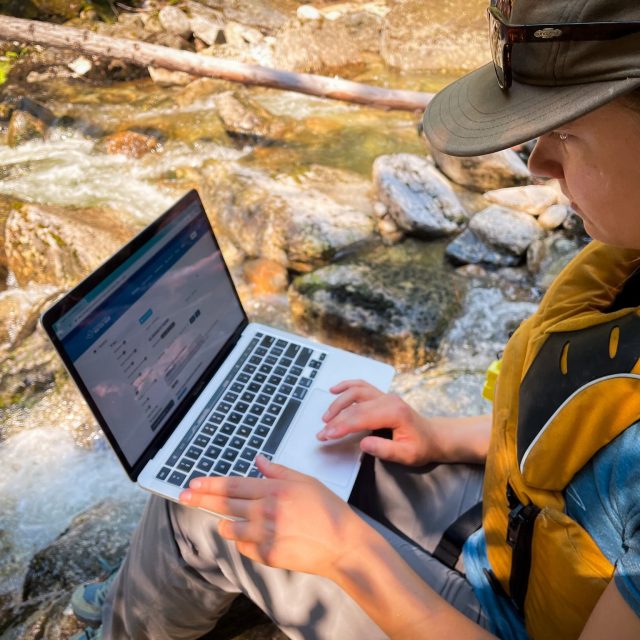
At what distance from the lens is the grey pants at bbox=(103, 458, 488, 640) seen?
3.84 ft

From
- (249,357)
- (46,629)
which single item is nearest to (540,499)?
(249,357)

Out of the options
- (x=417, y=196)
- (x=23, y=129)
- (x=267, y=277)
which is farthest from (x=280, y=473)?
(x=23, y=129)

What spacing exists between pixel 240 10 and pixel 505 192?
6294 millimetres

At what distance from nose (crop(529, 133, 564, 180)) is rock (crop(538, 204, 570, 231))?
310 centimetres

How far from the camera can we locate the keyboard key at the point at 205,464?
1.36 meters

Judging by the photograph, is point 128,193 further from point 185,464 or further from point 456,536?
point 456,536

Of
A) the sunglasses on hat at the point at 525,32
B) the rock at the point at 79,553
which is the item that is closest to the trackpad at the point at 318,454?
the sunglasses on hat at the point at 525,32

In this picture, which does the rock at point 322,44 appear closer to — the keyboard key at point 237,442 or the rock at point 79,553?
the rock at point 79,553

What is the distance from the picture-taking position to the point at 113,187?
5.01 metres

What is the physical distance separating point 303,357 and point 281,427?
0.29 meters

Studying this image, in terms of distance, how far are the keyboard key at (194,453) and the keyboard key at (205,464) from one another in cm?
2

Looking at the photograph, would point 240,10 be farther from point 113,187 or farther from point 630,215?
point 630,215

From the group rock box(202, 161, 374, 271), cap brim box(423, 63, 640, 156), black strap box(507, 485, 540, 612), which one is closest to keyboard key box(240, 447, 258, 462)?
black strap box(507, 485, 540, 612)

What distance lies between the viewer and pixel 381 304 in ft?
10.5
